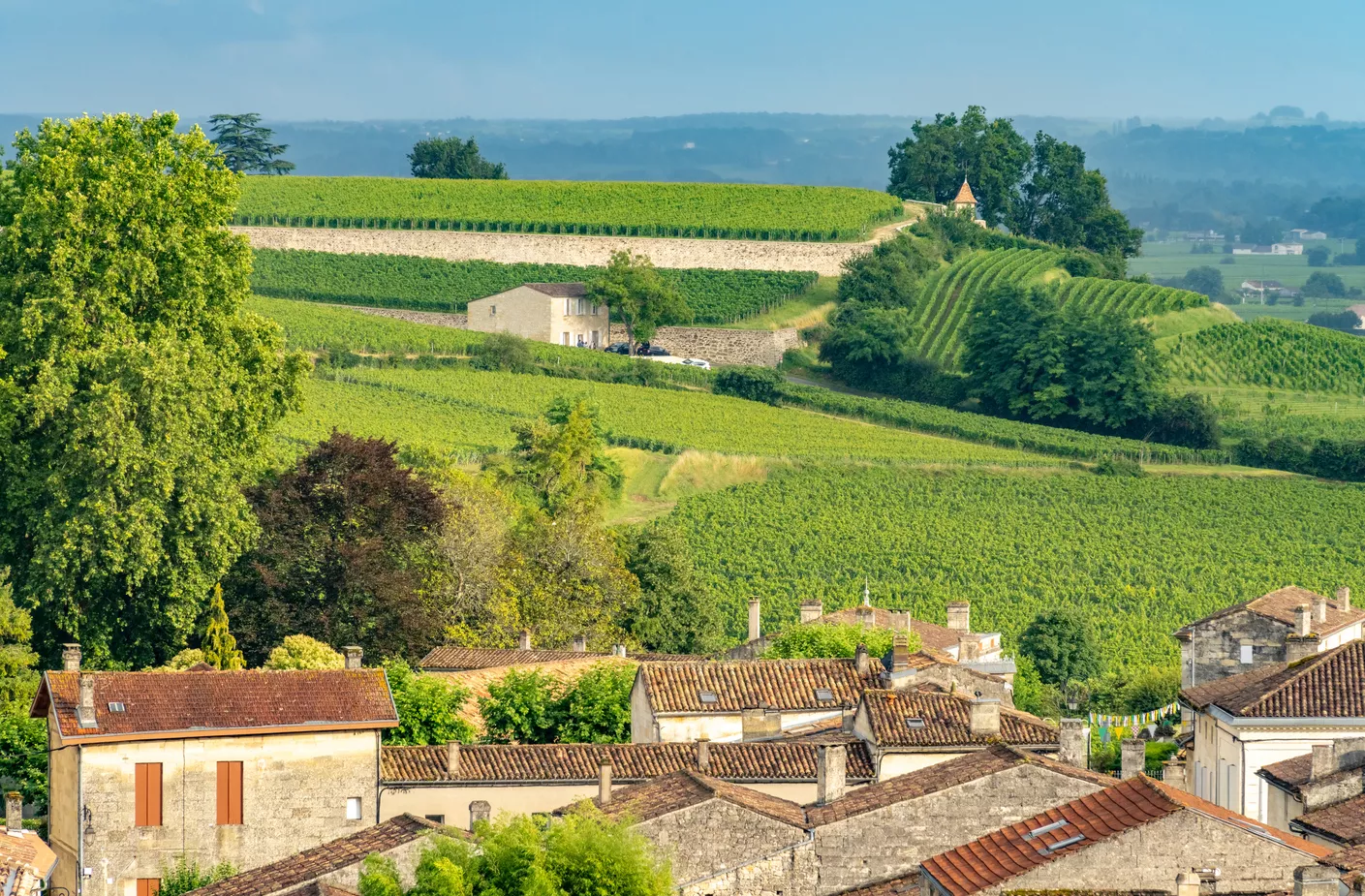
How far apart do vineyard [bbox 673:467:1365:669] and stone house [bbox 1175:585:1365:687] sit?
945 centimetres

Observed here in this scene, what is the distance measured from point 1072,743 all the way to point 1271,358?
89.2m

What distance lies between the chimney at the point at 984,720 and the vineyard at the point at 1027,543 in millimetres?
31863

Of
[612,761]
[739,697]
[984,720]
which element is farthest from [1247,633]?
[612,761]

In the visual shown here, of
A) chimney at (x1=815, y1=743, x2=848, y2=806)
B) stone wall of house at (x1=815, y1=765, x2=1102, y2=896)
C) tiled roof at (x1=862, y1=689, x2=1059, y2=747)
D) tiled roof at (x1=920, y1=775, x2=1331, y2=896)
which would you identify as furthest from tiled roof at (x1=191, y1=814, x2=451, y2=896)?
tiled roof at (x1=862, y1=689, x2=1059, y2=747)

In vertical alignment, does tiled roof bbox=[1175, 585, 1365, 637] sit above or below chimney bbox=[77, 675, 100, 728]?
below

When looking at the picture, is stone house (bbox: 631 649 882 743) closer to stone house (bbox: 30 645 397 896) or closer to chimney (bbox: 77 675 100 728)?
stone house (bbox: 30 645 397 896)

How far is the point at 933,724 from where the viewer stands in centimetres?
4162

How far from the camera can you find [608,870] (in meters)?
31.8

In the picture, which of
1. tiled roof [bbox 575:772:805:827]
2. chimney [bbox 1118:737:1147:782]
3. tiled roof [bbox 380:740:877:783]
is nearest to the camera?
tiled roof [bbox 575:772:805:827]

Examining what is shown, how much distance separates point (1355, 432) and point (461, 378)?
36.7m

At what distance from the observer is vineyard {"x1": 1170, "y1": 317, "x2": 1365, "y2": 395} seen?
123 m

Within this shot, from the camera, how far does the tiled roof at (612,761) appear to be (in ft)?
134

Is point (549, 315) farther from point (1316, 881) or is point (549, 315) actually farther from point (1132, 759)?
point (1316, 881)

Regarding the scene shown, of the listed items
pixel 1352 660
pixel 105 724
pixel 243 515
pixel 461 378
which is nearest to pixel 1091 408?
pixel 461 378
